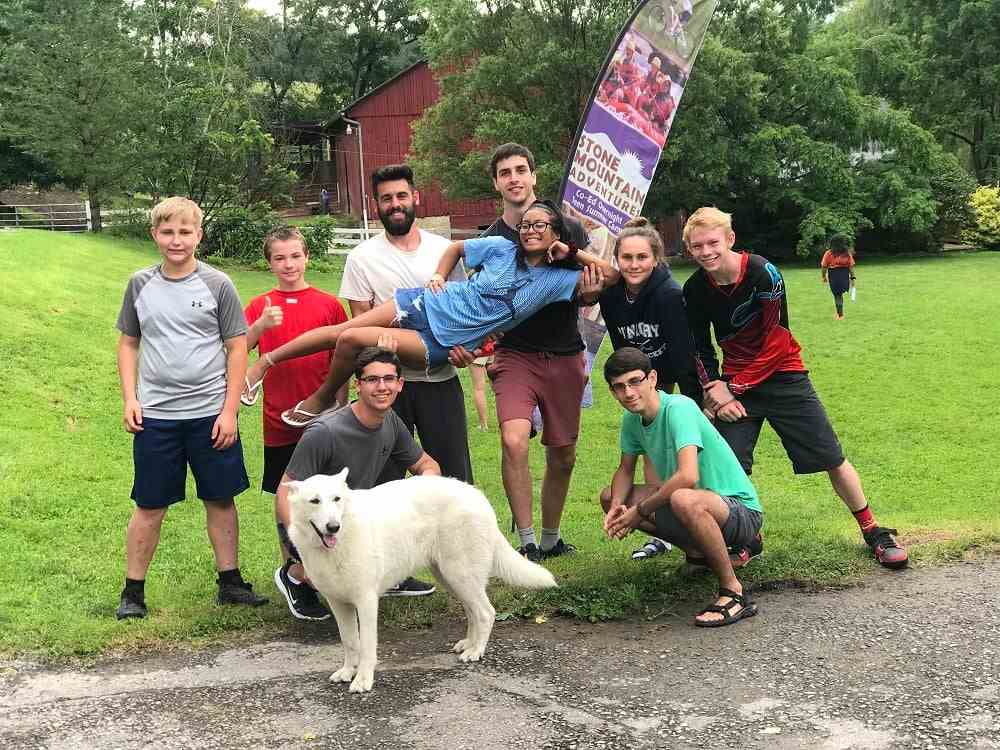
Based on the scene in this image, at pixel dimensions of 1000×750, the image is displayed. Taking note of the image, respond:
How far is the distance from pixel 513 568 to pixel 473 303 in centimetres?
162

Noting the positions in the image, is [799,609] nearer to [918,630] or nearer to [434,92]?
[918,630]

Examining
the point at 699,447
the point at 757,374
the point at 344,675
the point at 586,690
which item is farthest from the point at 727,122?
the point at 344,675

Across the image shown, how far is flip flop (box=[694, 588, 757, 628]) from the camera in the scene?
17.1 feet

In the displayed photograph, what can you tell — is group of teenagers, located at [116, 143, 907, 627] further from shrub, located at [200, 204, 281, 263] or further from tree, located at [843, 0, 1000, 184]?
tree, located at [843, 0, 1000, 184]

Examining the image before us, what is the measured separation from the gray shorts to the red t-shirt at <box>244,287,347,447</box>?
216 centimetres

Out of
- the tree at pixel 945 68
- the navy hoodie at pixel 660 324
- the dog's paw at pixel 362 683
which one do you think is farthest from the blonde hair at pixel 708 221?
the tree at pixel 945 68

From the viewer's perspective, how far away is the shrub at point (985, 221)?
120 feet

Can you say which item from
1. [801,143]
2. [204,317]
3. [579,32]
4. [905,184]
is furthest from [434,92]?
[204,317]

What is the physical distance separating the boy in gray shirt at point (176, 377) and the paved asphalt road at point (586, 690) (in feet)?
2.91

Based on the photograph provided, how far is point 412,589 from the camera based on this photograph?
587cm

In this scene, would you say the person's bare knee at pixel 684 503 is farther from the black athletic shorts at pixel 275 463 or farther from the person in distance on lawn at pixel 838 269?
the person in distance on lawn at pixel 838 269

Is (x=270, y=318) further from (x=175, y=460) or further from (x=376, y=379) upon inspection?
(x=376, y=379)

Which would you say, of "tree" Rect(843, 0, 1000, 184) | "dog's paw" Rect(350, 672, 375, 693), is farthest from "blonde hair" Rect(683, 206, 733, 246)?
"tree" Rect(843, 0, 1000, 184)

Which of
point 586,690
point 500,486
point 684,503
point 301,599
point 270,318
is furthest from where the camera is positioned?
point 500,486
